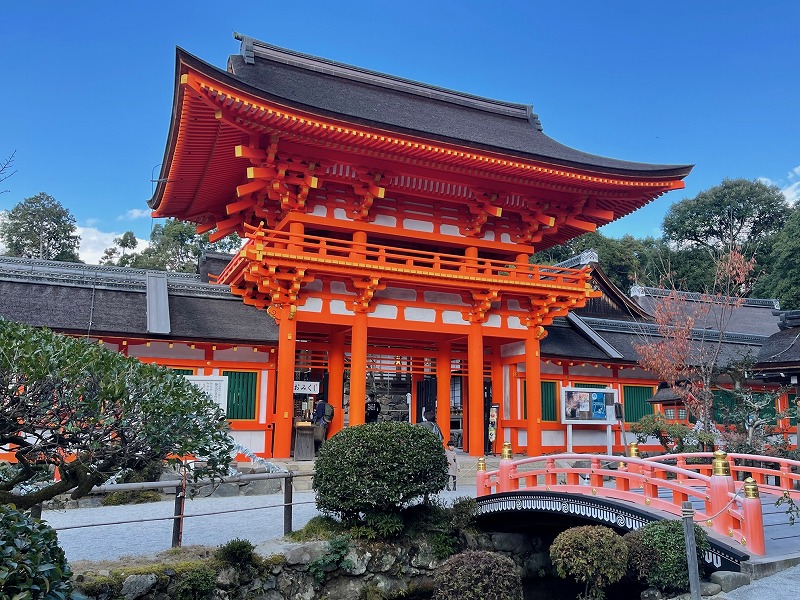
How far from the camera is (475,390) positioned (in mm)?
16453

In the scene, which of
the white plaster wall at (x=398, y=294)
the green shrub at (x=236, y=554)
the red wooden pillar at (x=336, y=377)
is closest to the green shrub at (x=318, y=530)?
the green shrub at (x=236, y=554)

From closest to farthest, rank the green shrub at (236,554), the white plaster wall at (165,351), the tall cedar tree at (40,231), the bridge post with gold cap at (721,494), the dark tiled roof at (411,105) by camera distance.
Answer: the bridge post with gold cap at (721,494), the green shrub at (236,554), the white plaster wall at (165,351), the dark tiled roof at (411,105), the tall cedar tree at (40,231)

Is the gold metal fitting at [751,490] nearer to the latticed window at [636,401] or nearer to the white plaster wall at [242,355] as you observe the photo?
the white plaster wall at [242,355]

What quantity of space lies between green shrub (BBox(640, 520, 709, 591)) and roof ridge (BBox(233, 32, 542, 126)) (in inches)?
614

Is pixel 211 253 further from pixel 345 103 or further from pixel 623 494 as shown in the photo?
pixel 623 494

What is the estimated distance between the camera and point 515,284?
16.1 m

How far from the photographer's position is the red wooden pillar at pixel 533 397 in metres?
16.7

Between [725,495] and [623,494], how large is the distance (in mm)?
1616

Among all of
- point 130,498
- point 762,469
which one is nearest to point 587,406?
point 762,469

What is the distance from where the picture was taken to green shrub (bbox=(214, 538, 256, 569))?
A: 796 cm

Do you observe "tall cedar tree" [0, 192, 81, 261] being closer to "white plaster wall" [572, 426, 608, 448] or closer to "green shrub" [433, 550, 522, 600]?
"white plaster wall" [572, 426, 608, 448]

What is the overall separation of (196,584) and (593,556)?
4.71 meters

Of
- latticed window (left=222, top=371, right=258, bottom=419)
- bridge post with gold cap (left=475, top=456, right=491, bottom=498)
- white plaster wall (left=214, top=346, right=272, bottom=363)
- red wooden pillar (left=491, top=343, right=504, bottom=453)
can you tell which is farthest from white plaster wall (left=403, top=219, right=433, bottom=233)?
bridge post with gold cap (left=475, top=456, right=491, bottom=498)

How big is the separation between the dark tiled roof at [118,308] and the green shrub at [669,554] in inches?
387
